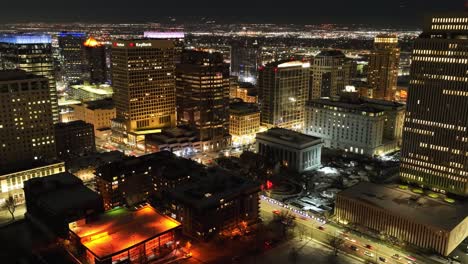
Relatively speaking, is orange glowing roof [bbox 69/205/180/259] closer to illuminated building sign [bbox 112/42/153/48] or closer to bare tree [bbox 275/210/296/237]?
bare tree [bbox 275/210/296/237]

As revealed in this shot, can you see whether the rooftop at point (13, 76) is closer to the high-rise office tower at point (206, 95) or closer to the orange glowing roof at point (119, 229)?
the orange glowing roof at point (119, 229)

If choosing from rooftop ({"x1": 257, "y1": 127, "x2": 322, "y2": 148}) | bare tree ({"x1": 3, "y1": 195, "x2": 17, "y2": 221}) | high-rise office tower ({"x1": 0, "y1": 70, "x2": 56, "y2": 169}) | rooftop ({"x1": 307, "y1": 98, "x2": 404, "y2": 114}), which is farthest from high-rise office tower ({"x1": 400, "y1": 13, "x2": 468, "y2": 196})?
bare tree ({"x1": 3, "y1": 195, "x2": 17, "y2": 221})

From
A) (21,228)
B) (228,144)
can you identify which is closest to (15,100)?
(21,228)

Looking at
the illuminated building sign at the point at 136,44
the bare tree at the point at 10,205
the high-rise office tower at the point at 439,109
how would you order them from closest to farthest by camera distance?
the high-rise office tower at the point at 439,109 < the bare tree at the point at 10,205 < the illuminated building sign at the point at 136,44

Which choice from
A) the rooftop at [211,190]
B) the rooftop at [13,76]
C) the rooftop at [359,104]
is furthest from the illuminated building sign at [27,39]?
the rooftop at [359,104]

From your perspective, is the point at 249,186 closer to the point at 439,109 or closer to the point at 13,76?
the point at 439,109

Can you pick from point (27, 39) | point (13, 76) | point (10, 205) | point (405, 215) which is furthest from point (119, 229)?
point (27, 39)

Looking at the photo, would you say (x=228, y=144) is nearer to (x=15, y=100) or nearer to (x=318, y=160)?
(x=318, y=160)
